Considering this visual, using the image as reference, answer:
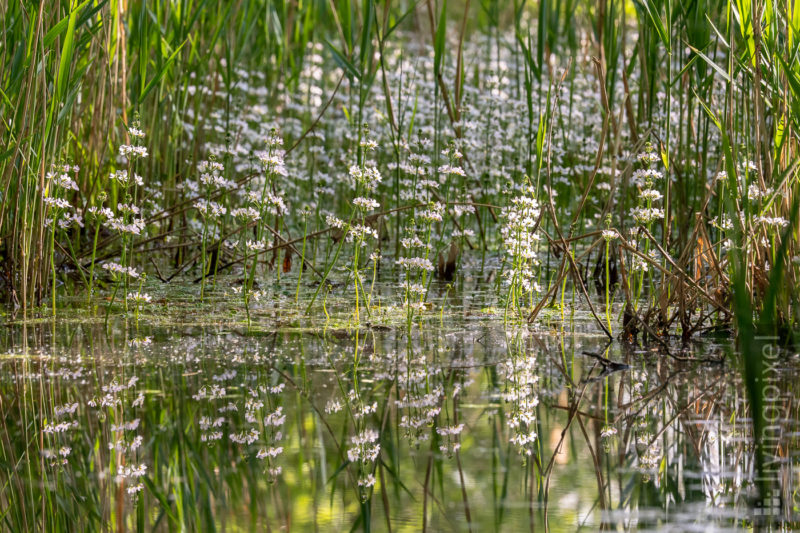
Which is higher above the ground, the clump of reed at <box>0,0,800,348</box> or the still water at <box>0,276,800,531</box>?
the clump of reed at <box>0,0,800,348</box>

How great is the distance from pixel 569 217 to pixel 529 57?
1747 millimetres

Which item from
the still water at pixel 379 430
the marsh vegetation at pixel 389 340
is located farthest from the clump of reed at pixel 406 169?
the still water at pixel 379 430

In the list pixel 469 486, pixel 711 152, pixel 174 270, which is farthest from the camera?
pixel 711 152

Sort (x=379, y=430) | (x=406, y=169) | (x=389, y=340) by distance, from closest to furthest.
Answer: (x=379, y=430)
(x=389, y=340)
(x=406, y=169)

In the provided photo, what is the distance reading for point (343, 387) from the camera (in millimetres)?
2590

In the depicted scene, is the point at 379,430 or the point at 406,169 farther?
the point at 406,169

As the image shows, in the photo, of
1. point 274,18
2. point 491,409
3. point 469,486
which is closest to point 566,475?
point 469,486

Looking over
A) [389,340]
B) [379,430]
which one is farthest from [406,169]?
[379,430]

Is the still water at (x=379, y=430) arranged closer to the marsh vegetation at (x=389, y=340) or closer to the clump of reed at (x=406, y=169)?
the marsh vegetation at (x=389, y=340)

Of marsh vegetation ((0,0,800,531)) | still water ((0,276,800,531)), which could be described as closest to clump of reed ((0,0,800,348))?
marsh vegetation ((0,0,800,531))

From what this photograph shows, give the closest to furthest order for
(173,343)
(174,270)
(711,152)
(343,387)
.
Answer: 1. (343,387)
2. (173,343)
3. (174,270)
4. (711,152)

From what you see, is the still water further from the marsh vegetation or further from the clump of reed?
the clump of reed

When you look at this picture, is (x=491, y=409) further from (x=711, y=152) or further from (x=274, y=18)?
(x=711, y=152)

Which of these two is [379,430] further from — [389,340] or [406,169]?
[406,169]
